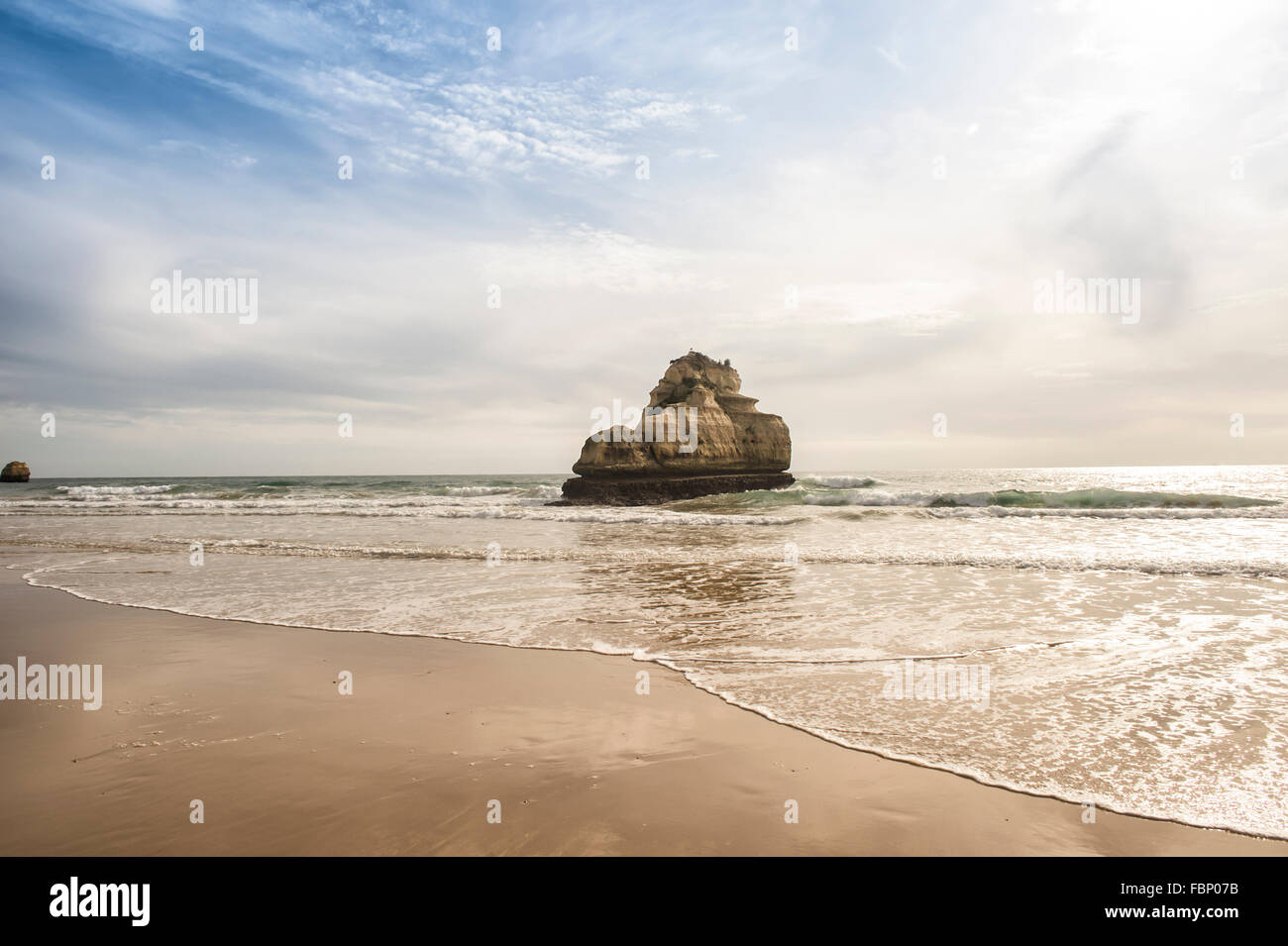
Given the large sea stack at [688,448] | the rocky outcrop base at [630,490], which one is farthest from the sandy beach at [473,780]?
the large sea stack at [688,448]

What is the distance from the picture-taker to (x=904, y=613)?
6.95m

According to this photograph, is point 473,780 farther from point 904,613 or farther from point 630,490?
point 630,490

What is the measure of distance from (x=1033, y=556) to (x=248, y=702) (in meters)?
12.1

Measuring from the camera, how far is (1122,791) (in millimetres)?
2951

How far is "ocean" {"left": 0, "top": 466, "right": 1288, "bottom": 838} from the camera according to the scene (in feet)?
11.4

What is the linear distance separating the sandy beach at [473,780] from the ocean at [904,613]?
1.18 ft

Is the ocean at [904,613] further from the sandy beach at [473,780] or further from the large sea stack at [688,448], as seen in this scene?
the large sea stack at [688,448]

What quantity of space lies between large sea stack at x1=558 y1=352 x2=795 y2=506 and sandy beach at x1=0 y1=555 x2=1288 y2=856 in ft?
85.6

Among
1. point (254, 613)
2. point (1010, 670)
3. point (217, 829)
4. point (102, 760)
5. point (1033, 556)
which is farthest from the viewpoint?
point (1033, 556)

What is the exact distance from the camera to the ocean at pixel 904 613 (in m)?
3.47

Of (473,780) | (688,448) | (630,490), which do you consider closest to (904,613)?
(473,780)

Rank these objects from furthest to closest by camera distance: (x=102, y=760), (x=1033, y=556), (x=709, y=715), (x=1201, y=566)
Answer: (x=1033, y=556) → (x=1201, y=566) → (x=709, y=715) → (x=102, y=760)
